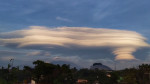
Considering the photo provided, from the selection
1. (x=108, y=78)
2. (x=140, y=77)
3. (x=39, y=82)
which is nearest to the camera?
(x=39, y=82)

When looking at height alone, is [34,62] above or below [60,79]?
above

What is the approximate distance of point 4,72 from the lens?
70312 millimetres

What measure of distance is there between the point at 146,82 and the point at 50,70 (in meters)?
23.0

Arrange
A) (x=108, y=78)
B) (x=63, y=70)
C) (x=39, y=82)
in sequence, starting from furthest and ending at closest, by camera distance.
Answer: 1. (x=108, y=78)
2. (x=63, y=70)
3. (x=39, y=82)

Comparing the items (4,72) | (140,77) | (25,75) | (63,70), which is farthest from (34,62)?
(140,77)

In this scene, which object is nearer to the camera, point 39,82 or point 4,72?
point 39,82

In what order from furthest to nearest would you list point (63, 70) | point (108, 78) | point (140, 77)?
1. point (108, 78)
2. point (140, 77)
3. point (63, 70)

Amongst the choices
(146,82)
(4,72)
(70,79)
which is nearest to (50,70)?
(70,79)

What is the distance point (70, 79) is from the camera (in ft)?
219

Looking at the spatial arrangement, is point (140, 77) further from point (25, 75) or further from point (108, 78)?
point (25, 75)

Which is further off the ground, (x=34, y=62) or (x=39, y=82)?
(x=34, y=62)

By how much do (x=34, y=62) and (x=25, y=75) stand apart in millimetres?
22368

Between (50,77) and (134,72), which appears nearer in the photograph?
(50,77)

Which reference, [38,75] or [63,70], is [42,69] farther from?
[63,70]
